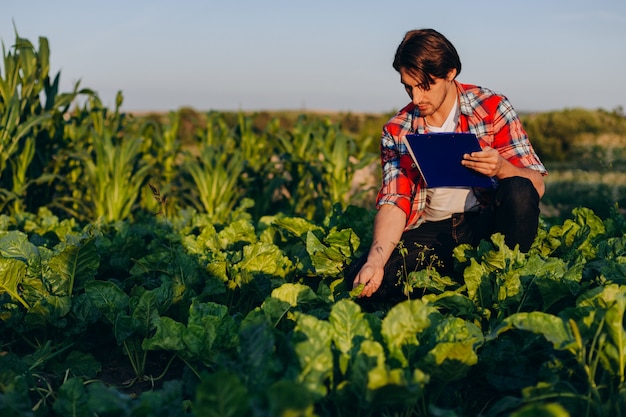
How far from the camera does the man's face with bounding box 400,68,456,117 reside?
3.05m

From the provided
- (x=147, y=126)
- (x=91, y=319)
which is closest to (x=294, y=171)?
(x=147, y=126)

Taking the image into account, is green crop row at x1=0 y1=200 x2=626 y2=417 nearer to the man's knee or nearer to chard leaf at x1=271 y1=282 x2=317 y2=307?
chard leaf at x1=271 y1=282 x2=317 y2=307

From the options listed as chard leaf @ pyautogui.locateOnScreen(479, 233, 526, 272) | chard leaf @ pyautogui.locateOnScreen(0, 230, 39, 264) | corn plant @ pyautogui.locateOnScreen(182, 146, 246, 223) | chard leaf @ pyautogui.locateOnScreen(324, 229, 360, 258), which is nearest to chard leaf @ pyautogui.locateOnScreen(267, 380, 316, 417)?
chard leaf @ pyautogui.locateOnScreen(479, 233, 526, 272)

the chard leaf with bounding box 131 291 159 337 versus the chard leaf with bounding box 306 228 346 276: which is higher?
the chard leaf with bounding box 306 228 346 276

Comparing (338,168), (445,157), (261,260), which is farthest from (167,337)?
(338,168)

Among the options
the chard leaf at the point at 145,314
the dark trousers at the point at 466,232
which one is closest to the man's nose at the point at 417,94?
the dark trousers at the point at 466,232

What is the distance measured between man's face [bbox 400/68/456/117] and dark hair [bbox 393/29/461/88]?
0.07 feet

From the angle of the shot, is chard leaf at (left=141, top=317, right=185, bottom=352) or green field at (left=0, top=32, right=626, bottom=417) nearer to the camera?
green field at (left=0, top=32, right=626, bottom=417)

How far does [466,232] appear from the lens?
337cm

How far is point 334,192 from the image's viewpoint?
21.4 ft

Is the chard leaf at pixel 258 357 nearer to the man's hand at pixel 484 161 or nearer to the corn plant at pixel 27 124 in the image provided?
the man's hand at pixel 484 161

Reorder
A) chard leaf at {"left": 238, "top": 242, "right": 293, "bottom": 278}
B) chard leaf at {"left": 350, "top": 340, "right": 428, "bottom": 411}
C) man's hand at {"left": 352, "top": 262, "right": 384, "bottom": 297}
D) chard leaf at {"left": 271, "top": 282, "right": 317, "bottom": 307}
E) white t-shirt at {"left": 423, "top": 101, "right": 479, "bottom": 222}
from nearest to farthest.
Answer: chard leaf at {"left": 350, "top": 340, "right": 428, "bottom": 411} → chard leaf at {"left": 271, "top": 282, "right": 317, "bottom": 307} → man's hand at {"left": 352, "top": 262, "right": 384, "bottom": 297} → chard leaf at {"left": 238, "top": 242, "right": 293, "bottom": 278} → white t-shirt at {"left": 423, "top": 101, "right": 479, "bottom": 222}

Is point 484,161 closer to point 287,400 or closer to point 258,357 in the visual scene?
point 258,357

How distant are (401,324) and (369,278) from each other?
76cm
